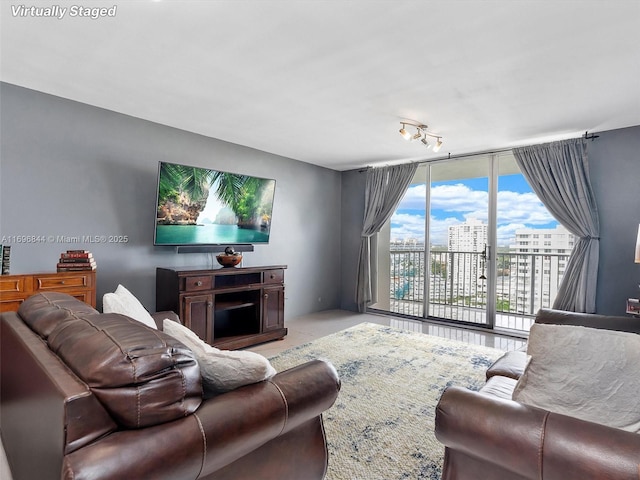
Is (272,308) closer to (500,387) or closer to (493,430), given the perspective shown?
(500,387)

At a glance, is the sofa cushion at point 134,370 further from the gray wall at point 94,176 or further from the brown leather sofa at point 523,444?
the gray wall at point 94,176

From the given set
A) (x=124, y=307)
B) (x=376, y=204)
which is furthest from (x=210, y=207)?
(x=376, y=204)

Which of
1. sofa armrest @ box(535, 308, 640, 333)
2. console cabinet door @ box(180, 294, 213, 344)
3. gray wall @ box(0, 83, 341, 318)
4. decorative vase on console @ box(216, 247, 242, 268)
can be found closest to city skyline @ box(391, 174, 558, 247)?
sofa armrest @ box(535, 308, 640, 333)

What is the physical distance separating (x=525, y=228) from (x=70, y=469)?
198 inches

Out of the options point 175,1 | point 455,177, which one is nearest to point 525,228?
point 455,177

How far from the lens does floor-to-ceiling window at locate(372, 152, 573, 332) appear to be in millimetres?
4535

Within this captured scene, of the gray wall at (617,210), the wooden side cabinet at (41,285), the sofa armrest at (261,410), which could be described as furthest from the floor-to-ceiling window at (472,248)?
the wooden side cabinet at (41,285)

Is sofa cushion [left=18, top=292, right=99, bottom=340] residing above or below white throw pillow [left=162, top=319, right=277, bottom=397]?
above

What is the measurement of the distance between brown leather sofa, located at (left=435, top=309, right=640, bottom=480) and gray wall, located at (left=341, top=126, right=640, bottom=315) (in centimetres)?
357

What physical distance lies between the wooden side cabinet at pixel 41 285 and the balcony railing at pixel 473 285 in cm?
424

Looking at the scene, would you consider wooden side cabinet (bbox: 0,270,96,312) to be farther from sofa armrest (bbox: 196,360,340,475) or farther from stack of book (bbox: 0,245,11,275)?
sofa armrest (bbox: 196,360,340,475)

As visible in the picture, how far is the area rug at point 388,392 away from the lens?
1.79m

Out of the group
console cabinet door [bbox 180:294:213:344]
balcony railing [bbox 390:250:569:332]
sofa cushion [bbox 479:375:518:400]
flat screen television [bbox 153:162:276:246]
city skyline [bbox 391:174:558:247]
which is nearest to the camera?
sofa cushion [bbox 479:375:518:400]

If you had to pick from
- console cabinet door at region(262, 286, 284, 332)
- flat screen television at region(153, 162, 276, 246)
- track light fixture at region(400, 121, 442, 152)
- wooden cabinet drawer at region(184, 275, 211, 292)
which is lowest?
console cabinet door at region(262, 286, 284, 332)
